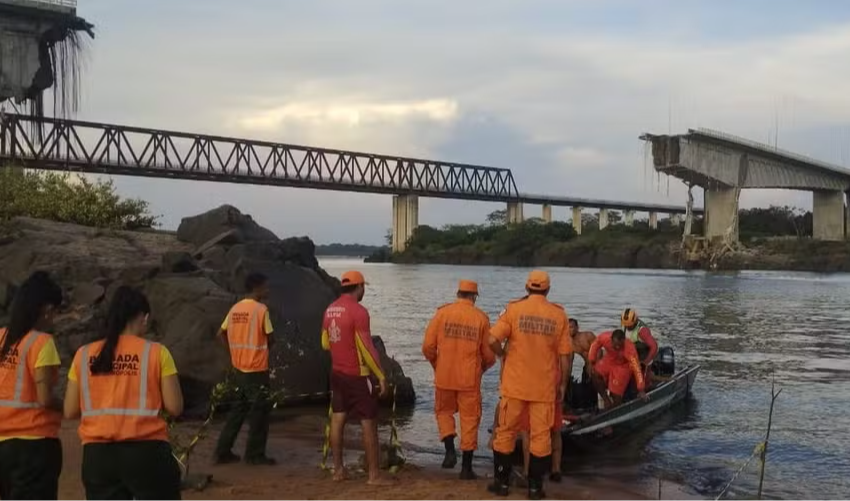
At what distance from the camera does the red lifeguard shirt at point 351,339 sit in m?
8.47

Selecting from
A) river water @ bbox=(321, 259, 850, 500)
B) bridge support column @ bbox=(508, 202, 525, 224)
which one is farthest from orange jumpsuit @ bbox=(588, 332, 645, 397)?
bridge support column @ bbox=(508, 202, 525, 224)

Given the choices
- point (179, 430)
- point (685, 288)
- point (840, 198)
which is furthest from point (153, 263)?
point (840, 198)

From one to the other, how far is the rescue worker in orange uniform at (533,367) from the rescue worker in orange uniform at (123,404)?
3.99m

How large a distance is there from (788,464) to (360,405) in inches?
292

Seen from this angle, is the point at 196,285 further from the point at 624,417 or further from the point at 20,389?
the point at 20,389

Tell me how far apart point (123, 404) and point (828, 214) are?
112617 mm

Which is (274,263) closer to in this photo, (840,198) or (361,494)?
(361,494)

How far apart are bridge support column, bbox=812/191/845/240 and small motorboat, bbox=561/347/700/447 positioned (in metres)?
97.8

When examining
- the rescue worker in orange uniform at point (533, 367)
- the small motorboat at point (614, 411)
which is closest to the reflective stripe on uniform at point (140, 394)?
the rescue worker in orange uniform at point (533, 367)

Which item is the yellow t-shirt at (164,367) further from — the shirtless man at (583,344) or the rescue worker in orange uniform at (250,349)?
the shirtless man at (583,344)

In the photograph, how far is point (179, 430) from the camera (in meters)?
11.8

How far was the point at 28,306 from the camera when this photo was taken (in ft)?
17.3

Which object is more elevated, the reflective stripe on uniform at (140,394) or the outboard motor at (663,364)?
the reflective stripe on uniform at (140,394)

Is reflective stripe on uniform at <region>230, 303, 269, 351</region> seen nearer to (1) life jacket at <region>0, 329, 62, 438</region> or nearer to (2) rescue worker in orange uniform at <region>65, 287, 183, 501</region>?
(1) life jacket at <region>0, 329, 62, 438</region>
